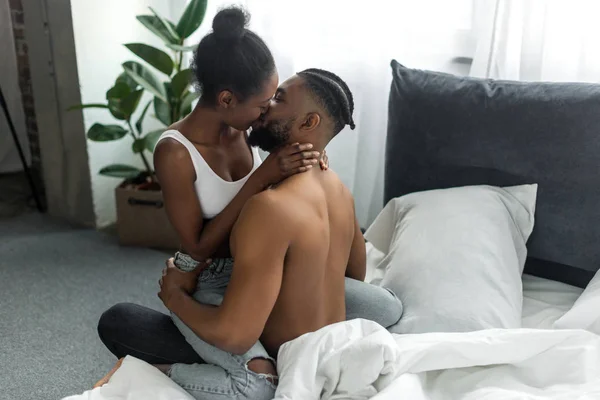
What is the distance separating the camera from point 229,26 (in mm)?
1231

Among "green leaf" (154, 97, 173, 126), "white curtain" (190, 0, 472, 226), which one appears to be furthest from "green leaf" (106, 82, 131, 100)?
"white curtain" (190, 0, 472, 226)

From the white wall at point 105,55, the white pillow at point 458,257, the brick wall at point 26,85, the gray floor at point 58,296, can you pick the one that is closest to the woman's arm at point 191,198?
the white pillow at point 458,257

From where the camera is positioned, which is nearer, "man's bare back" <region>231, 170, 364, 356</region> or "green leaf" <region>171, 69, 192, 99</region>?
"man's bare back" <region>231, 170, 364, 356</region>

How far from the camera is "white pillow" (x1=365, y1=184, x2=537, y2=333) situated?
4.64 feet

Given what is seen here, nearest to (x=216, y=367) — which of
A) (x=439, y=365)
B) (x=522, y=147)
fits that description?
(x=439, y=365)

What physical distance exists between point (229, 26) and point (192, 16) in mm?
1179

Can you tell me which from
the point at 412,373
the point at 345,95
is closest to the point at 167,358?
the point at 412,373

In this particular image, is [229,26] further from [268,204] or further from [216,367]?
[216,367]

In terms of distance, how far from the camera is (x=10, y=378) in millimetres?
1866

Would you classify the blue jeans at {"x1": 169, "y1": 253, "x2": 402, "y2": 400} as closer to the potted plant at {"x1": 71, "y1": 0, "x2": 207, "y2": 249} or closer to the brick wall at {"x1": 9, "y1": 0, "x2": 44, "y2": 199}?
the potted plant at {"x1": 71, "y1": 0, "x2": 207, "y2": 249}

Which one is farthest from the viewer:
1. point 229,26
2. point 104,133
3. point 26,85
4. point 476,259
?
point 26,85

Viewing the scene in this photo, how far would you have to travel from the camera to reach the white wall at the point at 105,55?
8.42 ft

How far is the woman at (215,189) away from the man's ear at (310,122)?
0.04m

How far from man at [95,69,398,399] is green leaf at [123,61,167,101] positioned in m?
1.15
